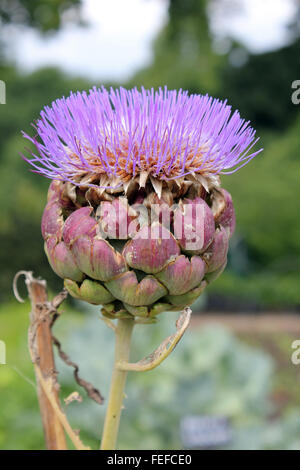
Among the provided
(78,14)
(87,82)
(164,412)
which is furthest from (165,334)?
(87,82)

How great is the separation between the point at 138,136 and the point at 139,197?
2.6 inches

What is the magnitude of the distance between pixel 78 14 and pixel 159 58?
15.2 feet

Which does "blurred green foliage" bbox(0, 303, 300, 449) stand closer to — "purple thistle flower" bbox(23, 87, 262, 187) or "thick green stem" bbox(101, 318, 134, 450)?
"thick green stem" bbox(101, 318, 134, 450)

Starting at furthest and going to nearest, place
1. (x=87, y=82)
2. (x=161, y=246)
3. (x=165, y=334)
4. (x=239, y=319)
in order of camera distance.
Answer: (x=87, y=82), (x=239, y=319), (x=165, y=334), (x=161, y=246)

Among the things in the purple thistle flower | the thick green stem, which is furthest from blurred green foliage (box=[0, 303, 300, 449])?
the purple thistle flower

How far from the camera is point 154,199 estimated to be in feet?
1.83

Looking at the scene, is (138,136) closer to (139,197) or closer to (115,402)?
(139,197)

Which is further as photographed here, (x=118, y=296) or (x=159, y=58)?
(x=159, y=58)
